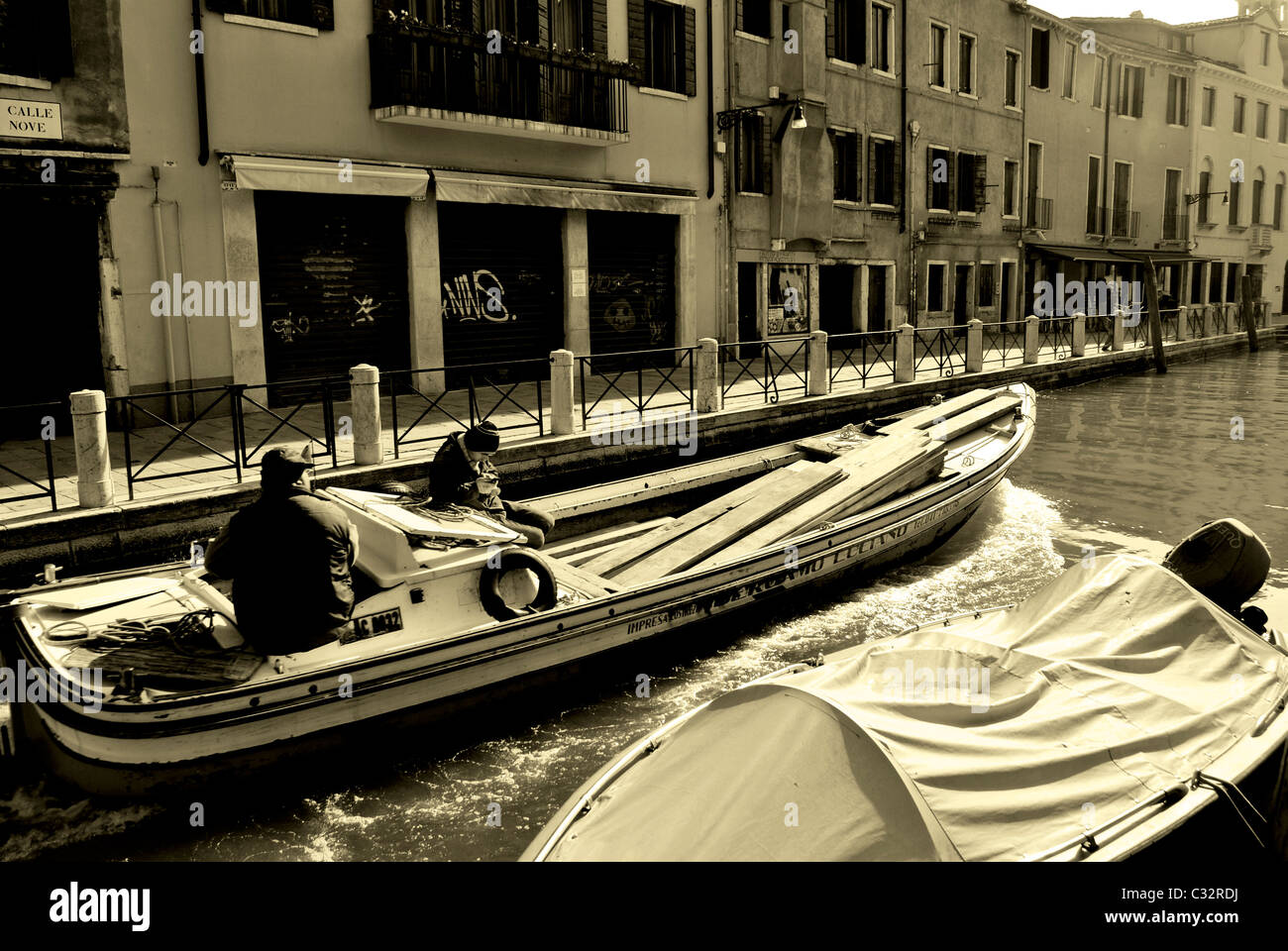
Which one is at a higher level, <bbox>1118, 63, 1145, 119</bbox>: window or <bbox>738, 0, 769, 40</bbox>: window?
<bbox>1118, 63, 1145, 119</bbox>: window

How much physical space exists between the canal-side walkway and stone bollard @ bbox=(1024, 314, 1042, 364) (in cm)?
91

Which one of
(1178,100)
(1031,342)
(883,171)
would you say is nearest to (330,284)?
(1031,342)

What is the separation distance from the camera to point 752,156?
21.0 meters

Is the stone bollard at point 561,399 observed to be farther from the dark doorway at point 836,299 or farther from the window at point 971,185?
the window at point 971,185

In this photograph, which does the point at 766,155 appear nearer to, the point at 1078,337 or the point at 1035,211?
the point at 1078,337

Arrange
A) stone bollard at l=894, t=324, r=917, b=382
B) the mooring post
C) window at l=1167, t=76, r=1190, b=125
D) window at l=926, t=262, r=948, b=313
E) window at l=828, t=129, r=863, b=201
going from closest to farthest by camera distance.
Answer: stone bollard at l=894, t=324, r=917, b=382
window at l=828, t=129, r=863, b=201
window at l=926, t=262, r=948, b=313
the mooring post
window at l=1167, t=76, r=1190, b=125

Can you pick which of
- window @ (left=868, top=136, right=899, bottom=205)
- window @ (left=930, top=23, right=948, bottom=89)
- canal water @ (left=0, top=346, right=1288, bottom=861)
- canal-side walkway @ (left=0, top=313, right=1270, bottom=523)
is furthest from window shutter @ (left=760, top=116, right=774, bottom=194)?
canal water @ (left=0, top=346, right=1288, bottom=861)

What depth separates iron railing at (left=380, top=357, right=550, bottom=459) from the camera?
11.2m

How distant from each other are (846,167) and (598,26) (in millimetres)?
8227

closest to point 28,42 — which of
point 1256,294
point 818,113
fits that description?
point 818,113

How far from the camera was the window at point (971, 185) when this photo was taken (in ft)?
90.1

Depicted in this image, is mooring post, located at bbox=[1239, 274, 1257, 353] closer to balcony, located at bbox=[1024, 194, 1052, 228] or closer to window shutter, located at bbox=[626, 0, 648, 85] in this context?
balcony, located at bbox=[1024, 194, 1052, 228]
